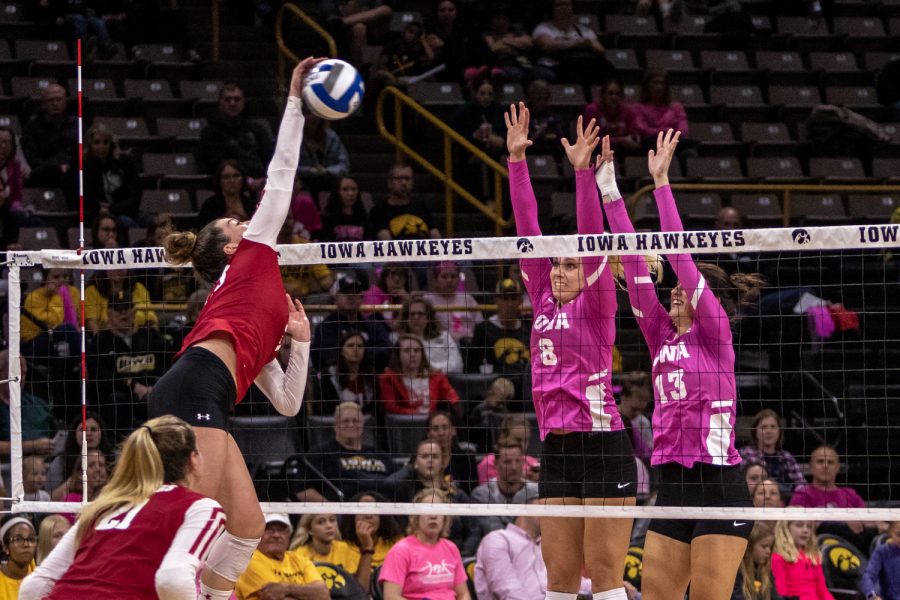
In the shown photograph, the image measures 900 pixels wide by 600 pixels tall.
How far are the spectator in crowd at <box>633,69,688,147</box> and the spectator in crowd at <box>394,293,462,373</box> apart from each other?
426 cm

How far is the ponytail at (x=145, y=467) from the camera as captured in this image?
478 cm

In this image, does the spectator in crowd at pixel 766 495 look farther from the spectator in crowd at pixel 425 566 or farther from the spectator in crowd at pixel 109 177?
the spectator in crowd at pixel 109 177

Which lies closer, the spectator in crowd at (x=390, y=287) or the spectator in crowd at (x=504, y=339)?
the spectator in crowd at (x=504, y=339)

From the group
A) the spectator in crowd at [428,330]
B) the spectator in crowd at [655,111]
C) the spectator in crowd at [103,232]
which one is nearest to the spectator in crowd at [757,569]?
the spectator in crowd at [428,330]

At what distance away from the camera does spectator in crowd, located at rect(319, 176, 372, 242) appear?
1262 cm

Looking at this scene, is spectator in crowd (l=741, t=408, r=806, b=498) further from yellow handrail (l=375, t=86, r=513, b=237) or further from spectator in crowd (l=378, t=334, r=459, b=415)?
yellow handrail (l=375, t=86, r=513, b=237)

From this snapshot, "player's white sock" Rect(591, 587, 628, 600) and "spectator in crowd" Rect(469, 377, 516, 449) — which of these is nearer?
"player's white sock" Rect(591, 587, 628, 600)

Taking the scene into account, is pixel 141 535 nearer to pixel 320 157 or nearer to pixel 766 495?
pixel 766 495

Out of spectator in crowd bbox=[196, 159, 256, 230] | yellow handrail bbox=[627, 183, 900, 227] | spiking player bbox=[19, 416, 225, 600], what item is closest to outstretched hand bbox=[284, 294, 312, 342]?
spiking player bbox=[19, 416, 225, 600]

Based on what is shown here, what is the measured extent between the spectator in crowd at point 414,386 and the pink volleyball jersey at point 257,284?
451cm

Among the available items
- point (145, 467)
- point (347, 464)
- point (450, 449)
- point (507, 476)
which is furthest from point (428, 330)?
point (145, 467)

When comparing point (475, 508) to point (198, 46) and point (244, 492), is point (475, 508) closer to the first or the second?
point (244, 492)

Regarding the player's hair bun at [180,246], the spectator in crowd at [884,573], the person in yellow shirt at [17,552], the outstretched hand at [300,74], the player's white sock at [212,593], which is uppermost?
the outstretched hand at [300,74]

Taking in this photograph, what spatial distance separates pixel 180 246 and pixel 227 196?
594cm
